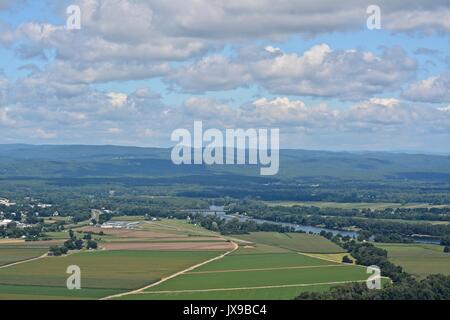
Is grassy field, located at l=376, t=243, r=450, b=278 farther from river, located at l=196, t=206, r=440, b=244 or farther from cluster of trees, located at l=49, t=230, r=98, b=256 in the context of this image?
cluster of trees, located at l=49, t=230, r=98, b=256

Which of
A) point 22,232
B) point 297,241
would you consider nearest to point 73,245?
point 22,232

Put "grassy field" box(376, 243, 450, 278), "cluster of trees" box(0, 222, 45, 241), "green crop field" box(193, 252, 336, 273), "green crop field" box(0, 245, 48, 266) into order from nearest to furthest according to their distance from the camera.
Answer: "grassy field" box(376, 243, 450, 278) → "green crop field" box(193, 252, 336, 273) → "green crop field" box(0, 245, 48, 266) → "cluster of trees" box(0, 222, 45, 241)

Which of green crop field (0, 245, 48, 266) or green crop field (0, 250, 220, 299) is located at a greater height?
green crop field (0, 250, 220, 299)

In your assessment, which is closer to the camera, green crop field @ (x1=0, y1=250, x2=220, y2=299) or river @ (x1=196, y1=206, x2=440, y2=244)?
green crop field @ (x1=0, y1=250, x2=220, y2=299)

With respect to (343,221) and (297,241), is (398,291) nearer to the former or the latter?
(297,241)

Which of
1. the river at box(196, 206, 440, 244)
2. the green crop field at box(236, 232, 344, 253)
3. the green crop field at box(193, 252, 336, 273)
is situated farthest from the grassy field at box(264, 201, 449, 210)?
the green crop field at box(193, 252, 336, 273)
